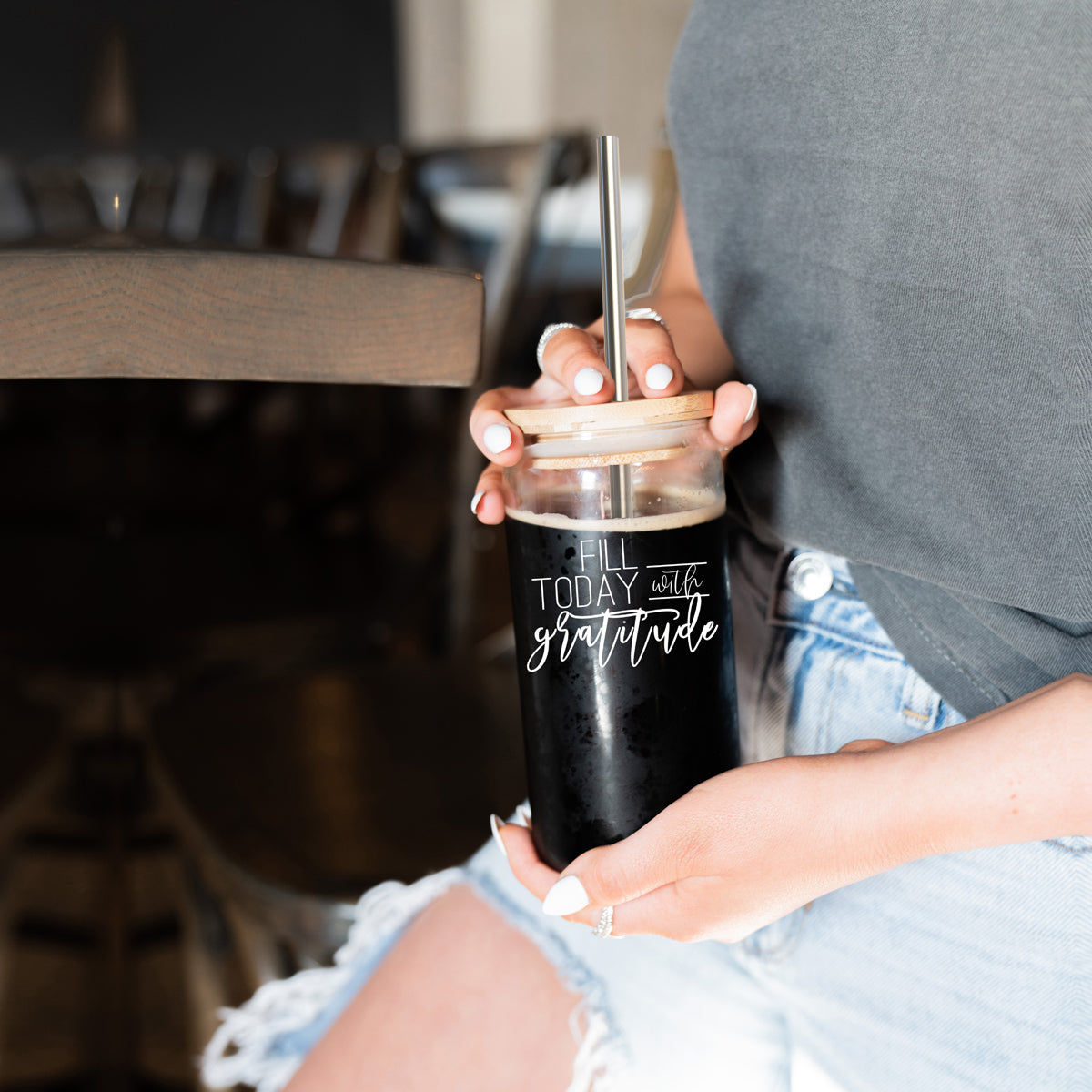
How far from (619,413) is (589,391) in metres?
0.04

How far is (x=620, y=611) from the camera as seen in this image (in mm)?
409

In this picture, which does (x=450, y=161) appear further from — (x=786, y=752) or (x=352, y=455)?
(x=786, y=752)

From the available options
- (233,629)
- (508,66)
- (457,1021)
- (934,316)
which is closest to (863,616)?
(934,316)

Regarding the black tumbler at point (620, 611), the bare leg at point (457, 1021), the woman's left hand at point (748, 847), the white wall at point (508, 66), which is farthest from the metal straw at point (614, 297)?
the white wall at point (508, 66)

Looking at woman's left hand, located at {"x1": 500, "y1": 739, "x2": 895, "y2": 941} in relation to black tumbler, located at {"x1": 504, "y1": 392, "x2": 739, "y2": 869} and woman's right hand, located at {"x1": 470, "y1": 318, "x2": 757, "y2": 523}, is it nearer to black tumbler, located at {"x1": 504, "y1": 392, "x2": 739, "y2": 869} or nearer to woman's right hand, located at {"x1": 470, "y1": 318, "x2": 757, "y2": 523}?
black tumbler, located at {"x1": 504, "y1": 392, "x2": 739, "y2": 869}

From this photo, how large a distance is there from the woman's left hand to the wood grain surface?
0.21m

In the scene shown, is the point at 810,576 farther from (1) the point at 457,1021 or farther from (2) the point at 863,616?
(1) the point at 457,1021

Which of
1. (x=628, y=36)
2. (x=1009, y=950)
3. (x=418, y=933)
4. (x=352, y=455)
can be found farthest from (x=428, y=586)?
(x=628, y=36)

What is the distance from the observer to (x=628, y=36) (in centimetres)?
483

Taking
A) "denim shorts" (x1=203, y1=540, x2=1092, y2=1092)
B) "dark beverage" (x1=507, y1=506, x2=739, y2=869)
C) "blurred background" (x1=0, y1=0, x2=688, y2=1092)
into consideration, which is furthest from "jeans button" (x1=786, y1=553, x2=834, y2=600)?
"blurred background" (x1=0, y1=0, x2=688, y2=1092)

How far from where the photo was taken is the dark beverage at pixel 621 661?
1.34ft

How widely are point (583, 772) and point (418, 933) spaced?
0.26 metres

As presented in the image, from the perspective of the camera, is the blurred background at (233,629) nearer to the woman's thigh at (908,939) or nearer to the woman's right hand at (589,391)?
the woman's right hand at (589,391)

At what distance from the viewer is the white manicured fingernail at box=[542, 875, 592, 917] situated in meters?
0.44
